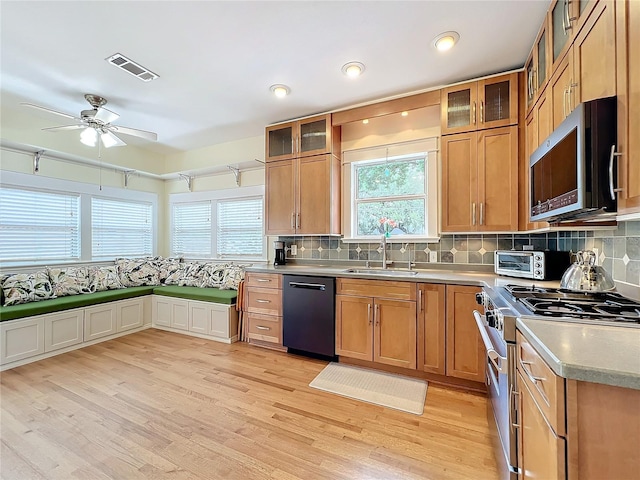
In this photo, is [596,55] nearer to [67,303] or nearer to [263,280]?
[263,280]

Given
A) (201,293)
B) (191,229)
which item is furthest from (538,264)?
(191,229)

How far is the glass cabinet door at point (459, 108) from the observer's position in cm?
254

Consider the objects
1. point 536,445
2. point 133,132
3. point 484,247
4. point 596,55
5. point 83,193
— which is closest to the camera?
point 536,445

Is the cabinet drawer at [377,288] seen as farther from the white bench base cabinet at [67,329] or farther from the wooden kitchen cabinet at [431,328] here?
the white bench base cabinet at [67,329]

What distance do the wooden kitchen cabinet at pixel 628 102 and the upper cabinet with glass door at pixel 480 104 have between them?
144cm

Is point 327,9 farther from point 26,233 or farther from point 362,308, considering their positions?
point 26,233

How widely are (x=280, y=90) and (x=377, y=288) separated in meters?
2.17

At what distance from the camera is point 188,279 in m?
4.28

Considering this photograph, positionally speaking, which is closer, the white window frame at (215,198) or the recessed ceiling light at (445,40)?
the recessed ceiling light at (445,40)

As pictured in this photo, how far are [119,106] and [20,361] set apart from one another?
2.88m

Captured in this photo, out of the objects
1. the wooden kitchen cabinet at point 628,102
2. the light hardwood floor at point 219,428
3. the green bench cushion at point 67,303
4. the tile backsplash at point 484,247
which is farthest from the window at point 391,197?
the green bench cushion at point 67,303

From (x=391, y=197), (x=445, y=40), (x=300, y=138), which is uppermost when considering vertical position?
(x=445, y=40)

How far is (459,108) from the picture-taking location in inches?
103

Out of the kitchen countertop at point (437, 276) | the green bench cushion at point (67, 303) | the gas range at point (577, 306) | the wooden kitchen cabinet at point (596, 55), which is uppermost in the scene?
the wooden kitchen cabinet at point (596, 55)
